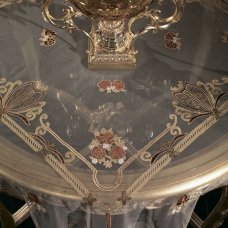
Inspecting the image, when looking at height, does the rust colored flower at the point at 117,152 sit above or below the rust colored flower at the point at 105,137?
below

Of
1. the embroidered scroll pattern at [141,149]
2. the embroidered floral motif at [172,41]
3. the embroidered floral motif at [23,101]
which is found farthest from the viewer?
the embroidered floral motif at [172,41]

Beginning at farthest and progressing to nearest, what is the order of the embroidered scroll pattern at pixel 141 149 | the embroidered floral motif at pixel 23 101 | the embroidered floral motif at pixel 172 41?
the embroidered floral motif at pixel 172 41
the embroidered floral motif at pixel 23 101
the embroidered scroll pattern at pixel 141 149

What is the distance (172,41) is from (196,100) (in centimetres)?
19

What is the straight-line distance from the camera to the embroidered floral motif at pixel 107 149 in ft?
2.98

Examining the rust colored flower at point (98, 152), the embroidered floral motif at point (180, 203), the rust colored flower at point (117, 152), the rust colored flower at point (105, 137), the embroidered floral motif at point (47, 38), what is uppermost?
the embroidered floral motif at point (47, 38)

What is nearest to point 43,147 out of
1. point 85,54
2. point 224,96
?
point 85,54

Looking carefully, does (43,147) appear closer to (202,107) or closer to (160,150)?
(160,150)

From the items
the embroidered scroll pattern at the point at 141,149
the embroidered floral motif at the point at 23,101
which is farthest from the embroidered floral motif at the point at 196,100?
the embroidered floral motif at the point at 23,101

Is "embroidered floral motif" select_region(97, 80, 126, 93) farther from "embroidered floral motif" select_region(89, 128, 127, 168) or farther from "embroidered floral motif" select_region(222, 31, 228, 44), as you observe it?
"embroidered floral motif" select_region(222, 31, 228, 44)

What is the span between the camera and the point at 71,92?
102 centimetres

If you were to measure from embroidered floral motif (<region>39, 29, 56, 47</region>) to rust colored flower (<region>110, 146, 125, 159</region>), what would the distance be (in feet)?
1.13

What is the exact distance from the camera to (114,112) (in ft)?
3.24

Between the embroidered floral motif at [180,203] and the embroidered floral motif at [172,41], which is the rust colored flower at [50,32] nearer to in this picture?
the embroidered floral motif at [172,41]

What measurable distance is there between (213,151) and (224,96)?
15 centimetres
